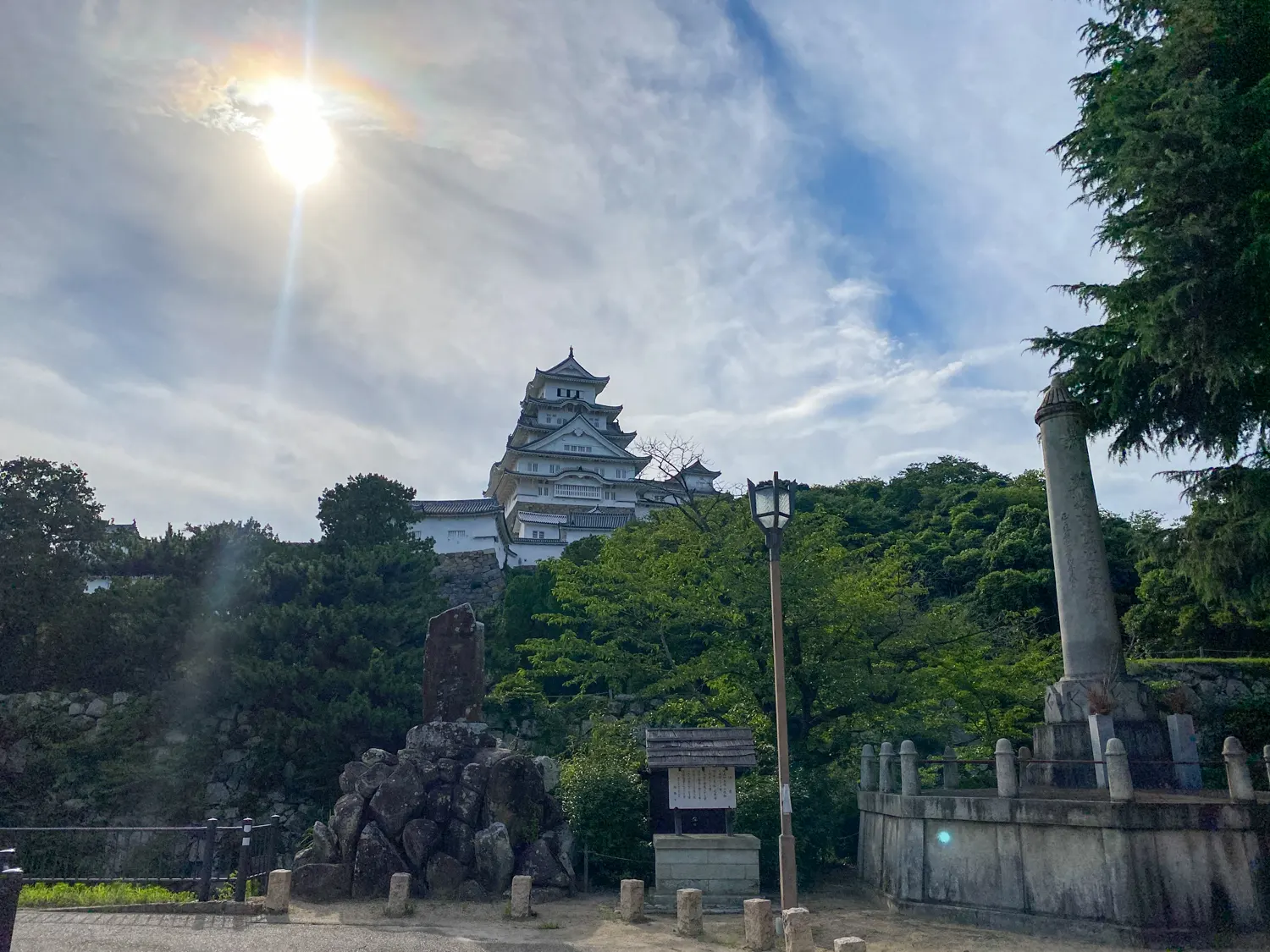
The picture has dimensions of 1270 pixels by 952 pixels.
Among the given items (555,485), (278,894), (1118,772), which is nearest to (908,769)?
(1118,772)

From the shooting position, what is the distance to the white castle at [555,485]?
43.1 metres

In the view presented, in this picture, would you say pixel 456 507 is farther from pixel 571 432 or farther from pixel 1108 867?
pixel 1108 867

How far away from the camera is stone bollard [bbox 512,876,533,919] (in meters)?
11.2

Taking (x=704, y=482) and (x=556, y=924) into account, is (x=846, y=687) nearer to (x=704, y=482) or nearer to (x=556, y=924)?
(x=556, y=924)

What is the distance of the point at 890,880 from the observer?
38.5ft

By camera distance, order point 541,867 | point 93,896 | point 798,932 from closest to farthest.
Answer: point 798,932, point 93,896, point 541,867

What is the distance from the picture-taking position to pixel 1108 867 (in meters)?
9.17

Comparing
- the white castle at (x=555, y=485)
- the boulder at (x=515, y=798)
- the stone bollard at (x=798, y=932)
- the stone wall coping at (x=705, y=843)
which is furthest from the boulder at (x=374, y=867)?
the white castle at (x=555, y=485)

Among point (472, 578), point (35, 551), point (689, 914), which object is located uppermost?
point (472, 578)

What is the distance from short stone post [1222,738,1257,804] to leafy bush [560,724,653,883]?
322 inches

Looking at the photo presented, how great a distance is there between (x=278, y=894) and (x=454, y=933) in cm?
272

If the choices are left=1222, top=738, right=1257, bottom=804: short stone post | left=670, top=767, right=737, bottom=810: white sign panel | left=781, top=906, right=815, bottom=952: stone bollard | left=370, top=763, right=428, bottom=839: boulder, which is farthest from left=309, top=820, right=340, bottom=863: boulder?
left=1222, top=738, right=1257, bottom=804: short stone post

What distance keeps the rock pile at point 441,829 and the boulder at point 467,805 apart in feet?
0.04

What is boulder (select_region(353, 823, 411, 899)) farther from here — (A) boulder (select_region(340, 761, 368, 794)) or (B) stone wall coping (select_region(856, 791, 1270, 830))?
(B) stone wall coping (select_region(856, 791, 1270, 830))
